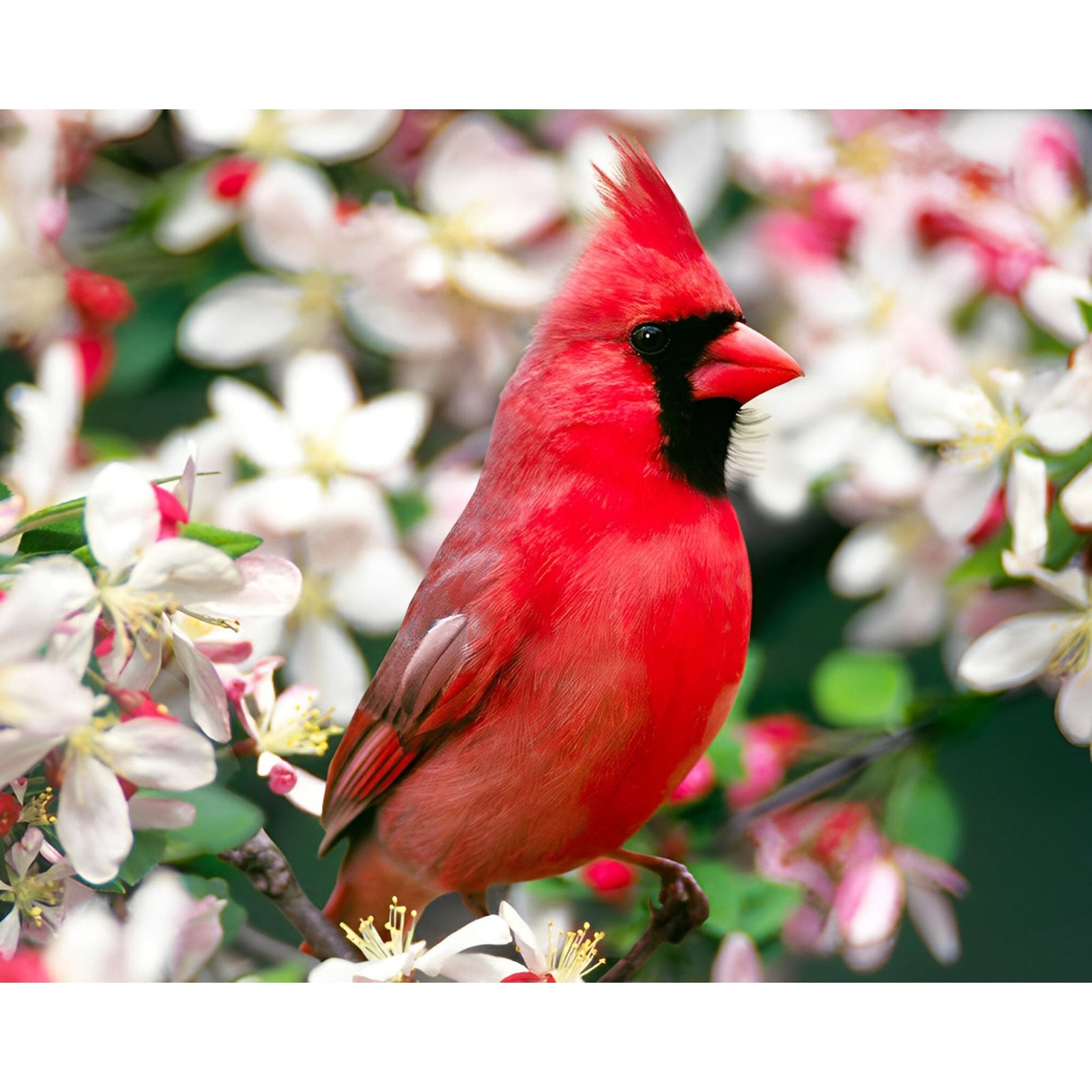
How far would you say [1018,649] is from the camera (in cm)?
156

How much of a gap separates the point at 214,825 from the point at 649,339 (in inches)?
31.1

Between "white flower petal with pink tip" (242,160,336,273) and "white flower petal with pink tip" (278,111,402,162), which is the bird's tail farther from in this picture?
"white flower petal with pink tip" (278,111,402,162)

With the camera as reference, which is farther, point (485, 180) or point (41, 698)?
point (485, 180)

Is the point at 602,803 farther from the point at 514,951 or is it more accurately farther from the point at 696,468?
the point at 696,468

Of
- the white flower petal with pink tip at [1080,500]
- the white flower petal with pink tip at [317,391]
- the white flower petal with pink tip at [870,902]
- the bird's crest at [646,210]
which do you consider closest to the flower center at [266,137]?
the white flower petal with pink tip at [317,391]

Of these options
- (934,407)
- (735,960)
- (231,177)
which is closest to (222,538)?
(231,177)

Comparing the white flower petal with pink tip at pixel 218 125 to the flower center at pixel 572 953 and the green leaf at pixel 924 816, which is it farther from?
the green leaf at pixel 924 816

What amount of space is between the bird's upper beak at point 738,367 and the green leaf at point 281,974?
86cm

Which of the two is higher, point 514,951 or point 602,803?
point 602,803

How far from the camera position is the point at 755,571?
1.51m

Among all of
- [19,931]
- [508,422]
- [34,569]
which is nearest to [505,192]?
[508,422]

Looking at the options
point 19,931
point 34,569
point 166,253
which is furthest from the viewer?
point 166,253

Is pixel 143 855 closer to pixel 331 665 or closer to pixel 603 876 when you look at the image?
pixel 331 665
